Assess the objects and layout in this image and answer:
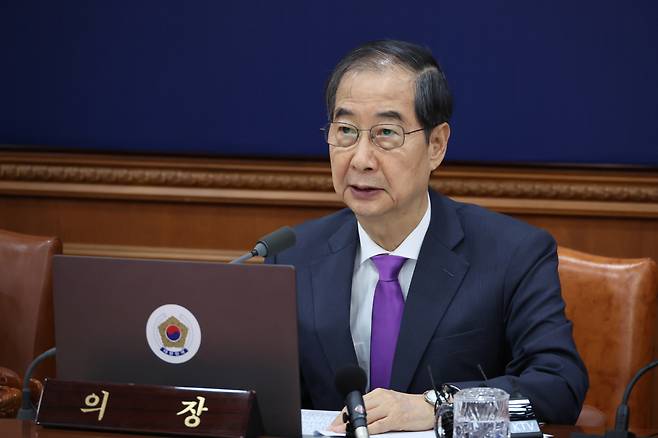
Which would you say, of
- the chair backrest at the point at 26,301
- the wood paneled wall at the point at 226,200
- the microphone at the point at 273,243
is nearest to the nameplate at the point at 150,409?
the microphone at the point at 273,243

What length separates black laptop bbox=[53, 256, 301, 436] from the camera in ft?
5.91

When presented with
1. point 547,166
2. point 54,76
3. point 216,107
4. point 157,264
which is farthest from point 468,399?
point 54,76

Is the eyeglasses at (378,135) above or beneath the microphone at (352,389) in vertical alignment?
above

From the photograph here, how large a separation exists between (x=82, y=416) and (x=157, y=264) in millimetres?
320

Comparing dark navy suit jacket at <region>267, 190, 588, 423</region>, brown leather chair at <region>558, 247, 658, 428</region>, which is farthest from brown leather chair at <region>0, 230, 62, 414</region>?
brown leather chair at <region>558, 247, 658, 428</region>

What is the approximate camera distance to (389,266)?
244 centimetres

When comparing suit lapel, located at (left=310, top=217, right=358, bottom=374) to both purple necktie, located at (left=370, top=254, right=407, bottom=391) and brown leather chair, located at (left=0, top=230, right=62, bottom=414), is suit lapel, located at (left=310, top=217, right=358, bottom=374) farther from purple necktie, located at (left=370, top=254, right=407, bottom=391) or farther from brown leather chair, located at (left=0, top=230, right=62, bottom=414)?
brown leather chair, located at (left=0, top=230, right=62, bottom=414)

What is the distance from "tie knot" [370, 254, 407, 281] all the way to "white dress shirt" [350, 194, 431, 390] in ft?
0.05

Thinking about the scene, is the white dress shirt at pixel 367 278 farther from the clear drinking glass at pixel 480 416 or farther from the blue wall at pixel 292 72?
the blue wall at pixel 292 72

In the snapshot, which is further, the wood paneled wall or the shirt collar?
the wood paneled wall

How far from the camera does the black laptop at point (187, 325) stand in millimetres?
1802

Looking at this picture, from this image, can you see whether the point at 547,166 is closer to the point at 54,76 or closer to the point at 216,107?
the point at 216,107

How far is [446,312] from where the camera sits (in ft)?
7.79

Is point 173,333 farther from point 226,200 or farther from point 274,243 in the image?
point 226,200
